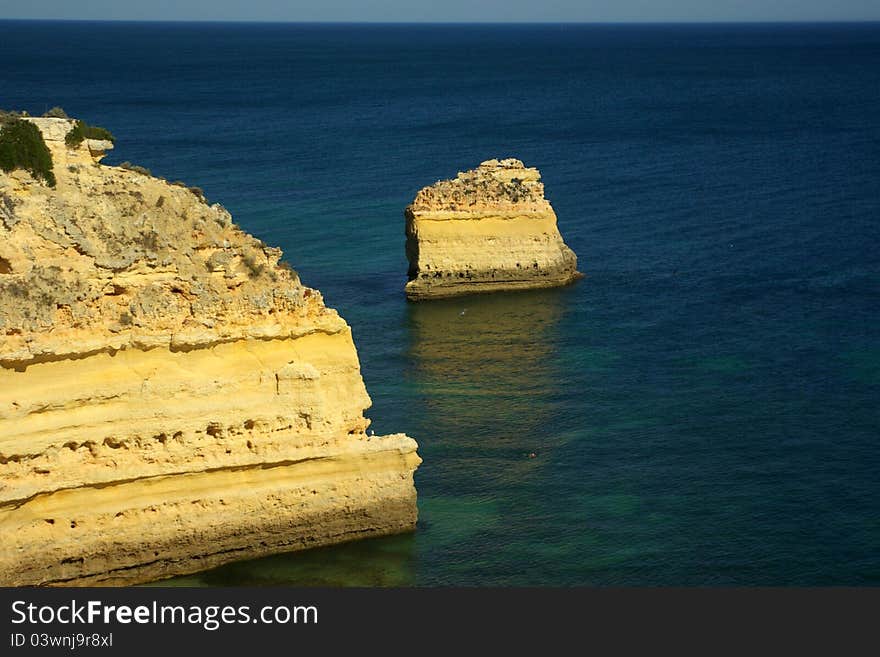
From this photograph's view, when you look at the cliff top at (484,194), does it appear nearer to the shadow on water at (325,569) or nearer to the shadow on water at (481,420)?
the shadow on water at (481,420)

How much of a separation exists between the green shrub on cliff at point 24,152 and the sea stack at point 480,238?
2847cm

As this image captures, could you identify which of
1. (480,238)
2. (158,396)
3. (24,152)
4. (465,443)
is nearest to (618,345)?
(480,238)

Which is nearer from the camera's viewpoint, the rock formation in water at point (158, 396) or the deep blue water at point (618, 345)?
the rock formation in water at point (158, 396)

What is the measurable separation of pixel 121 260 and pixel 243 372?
3407 mm

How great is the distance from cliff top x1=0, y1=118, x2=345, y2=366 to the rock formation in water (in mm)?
34

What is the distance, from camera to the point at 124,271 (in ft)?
87.0

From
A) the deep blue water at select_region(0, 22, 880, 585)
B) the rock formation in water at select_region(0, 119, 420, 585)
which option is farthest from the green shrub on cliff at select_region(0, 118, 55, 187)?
the deep blue water at select_region(0, 22, 880, 585)

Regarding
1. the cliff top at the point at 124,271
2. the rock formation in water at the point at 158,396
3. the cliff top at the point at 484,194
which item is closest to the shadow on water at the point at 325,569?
the rock formation in water at the point at 158,396

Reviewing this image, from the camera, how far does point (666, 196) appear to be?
78562mm

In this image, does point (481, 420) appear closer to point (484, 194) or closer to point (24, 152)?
point (24, 152)

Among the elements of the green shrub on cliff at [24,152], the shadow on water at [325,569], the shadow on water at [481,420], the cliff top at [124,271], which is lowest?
the shadow on water at [325,569]

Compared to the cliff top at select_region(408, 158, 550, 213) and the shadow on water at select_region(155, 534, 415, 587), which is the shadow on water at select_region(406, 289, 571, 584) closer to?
the shadow on water at select_region(155, 534, 415, 587)

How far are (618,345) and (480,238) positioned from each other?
10901mm

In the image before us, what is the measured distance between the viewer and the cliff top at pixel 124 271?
25578 mm
